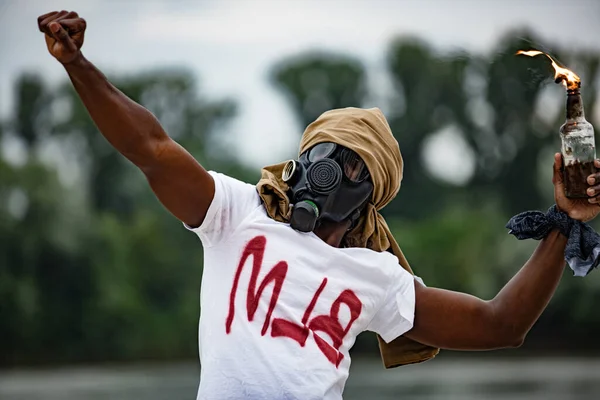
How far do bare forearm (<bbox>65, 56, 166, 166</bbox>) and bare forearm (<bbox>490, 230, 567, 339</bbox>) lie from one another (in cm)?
152

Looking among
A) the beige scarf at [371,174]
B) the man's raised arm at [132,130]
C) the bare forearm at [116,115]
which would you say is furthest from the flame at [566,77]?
the bare forearm at [116,115]

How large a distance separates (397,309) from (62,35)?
163cm

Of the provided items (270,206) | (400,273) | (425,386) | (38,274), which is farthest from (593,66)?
(38,274)

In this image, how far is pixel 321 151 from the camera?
388cm

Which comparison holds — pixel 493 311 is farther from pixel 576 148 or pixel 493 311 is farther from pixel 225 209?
pixel 225 209

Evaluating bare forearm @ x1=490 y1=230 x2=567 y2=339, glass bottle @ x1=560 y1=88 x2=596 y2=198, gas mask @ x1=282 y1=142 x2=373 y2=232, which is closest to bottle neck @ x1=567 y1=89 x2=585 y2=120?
glass bottle @ x1=560 y1=88 x2=596 y2=198

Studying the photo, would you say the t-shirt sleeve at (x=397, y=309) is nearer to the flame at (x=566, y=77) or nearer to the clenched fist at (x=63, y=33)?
the flame at (x=566, y=77)

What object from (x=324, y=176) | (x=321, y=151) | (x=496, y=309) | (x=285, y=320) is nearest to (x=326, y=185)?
(x=324, y=176)

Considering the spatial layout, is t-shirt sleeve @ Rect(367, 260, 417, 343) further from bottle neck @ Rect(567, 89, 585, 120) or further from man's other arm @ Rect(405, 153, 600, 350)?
bottle neck @ Rect(567, 89, 585, 120)

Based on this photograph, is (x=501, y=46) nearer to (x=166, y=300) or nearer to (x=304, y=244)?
(x=304, y=244)

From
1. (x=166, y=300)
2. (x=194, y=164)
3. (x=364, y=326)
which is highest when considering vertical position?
(x=194, y=164)

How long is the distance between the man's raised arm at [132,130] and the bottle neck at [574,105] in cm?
135

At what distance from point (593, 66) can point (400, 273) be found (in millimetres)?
1783

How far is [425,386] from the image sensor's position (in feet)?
59.8
